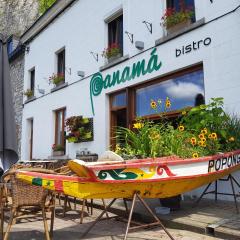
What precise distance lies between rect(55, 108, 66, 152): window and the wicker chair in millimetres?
7946

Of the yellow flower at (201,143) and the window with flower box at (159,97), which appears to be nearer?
the yellow flower at (201,143)

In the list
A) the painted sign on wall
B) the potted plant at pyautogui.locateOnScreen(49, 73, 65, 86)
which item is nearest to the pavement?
the painted sign on wall

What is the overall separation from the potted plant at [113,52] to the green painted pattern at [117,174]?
20.1 ft

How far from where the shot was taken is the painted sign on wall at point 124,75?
26.7 feet

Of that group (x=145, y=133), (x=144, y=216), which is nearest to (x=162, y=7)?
(x=145, y=133)

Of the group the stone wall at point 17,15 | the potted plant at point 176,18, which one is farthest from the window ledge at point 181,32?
the stone wall at point 17,15

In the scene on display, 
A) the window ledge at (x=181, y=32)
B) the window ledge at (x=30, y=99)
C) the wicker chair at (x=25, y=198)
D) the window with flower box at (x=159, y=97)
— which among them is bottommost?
the wicker chair at (x=25, y=198)

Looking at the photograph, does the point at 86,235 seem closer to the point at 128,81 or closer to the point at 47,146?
the point at 128,81

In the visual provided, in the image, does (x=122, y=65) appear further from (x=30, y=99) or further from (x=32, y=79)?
(x=32, y=79)

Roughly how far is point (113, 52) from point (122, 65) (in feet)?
2.02

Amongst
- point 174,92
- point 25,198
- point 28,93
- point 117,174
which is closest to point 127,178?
point 117,174

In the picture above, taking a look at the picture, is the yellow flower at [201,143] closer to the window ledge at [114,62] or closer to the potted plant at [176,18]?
the potted plant at [176,18]

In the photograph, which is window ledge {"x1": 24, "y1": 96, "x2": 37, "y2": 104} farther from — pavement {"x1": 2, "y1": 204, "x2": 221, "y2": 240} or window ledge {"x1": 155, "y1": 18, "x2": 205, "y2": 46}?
pavement {"x1": 2, "y1": 204, "x2": 221, "y2": 240}

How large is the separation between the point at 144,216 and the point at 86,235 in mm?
1072
